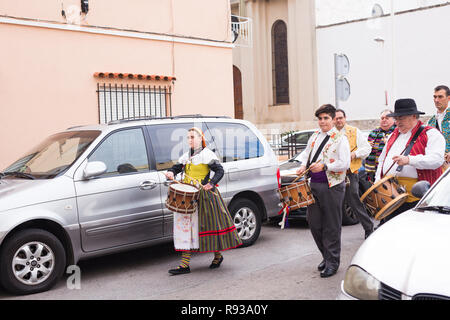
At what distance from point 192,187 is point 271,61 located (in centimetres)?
2224

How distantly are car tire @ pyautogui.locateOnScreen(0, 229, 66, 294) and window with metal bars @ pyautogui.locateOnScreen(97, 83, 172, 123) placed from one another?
20.4 ft

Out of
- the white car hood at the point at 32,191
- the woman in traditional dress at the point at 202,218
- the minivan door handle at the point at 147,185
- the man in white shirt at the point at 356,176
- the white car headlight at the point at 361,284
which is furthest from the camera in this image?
the man in white shirt at the point at 356,176

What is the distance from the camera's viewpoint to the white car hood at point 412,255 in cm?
317

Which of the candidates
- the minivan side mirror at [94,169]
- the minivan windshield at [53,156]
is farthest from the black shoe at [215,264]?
the minivan windshield at [53,156]

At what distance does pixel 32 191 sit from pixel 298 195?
289 cm

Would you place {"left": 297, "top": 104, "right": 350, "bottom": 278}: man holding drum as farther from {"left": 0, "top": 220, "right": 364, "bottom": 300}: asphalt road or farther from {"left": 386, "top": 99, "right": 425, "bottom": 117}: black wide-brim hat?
{"left": 386, "top": 99, "right": 425, "bottom": 117}: black wide-brim hat

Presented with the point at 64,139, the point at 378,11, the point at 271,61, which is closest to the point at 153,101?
the point at 64,139

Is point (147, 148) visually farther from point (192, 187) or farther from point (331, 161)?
point (331, 161)

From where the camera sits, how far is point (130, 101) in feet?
41.0

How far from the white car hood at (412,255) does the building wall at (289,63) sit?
2228 cm

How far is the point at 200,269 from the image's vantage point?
6.74 m

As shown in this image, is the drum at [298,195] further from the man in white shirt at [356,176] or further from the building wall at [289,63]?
the building wall at [289,63]

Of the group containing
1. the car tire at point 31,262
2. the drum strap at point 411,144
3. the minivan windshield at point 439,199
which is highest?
the drum strap at point 411,144

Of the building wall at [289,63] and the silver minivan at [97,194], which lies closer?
the silver minivan at [97,194]
